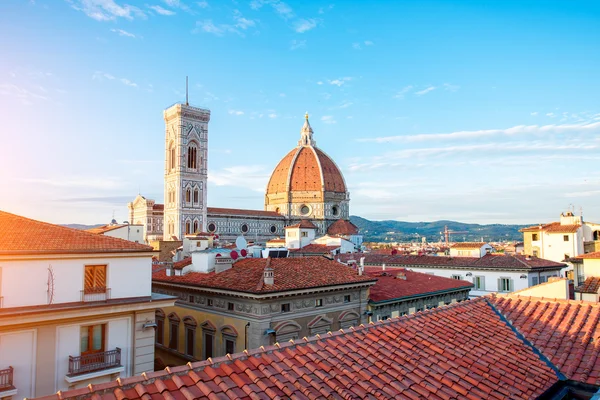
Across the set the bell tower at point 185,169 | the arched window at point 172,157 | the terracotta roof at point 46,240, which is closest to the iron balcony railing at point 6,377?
the terracotta roof at point 46,240

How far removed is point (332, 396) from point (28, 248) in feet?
37.4

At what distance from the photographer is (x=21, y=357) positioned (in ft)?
44.1

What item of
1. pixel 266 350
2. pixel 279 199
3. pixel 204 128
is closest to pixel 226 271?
pixel 266 350

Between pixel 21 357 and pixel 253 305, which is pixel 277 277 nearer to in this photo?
pixel 253 305

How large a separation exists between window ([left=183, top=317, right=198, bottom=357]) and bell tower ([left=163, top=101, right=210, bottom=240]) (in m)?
78.3

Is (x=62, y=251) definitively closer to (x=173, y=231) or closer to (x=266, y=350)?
(x=266, y=350)

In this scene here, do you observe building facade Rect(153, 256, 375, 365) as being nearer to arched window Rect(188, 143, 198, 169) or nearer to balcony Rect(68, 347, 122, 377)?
balcony Rect(68, 347, 122, 377)

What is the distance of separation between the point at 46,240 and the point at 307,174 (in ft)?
382

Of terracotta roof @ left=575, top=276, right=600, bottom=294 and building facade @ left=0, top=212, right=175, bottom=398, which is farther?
terracotta roof @ left=575, top=276, right=600, bottom=294

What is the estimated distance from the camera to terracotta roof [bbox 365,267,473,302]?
1049 inches

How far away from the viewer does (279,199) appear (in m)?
131

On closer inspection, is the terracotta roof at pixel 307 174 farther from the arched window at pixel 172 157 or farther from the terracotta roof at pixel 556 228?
the terracotta roof at pixel 556 228

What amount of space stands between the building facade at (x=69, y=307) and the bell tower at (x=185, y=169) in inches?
3341

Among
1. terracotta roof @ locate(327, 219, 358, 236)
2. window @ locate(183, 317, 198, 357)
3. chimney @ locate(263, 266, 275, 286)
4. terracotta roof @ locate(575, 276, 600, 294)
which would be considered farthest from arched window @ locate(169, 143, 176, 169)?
terracotta roof @ locate(575, 276, 600, 294)
